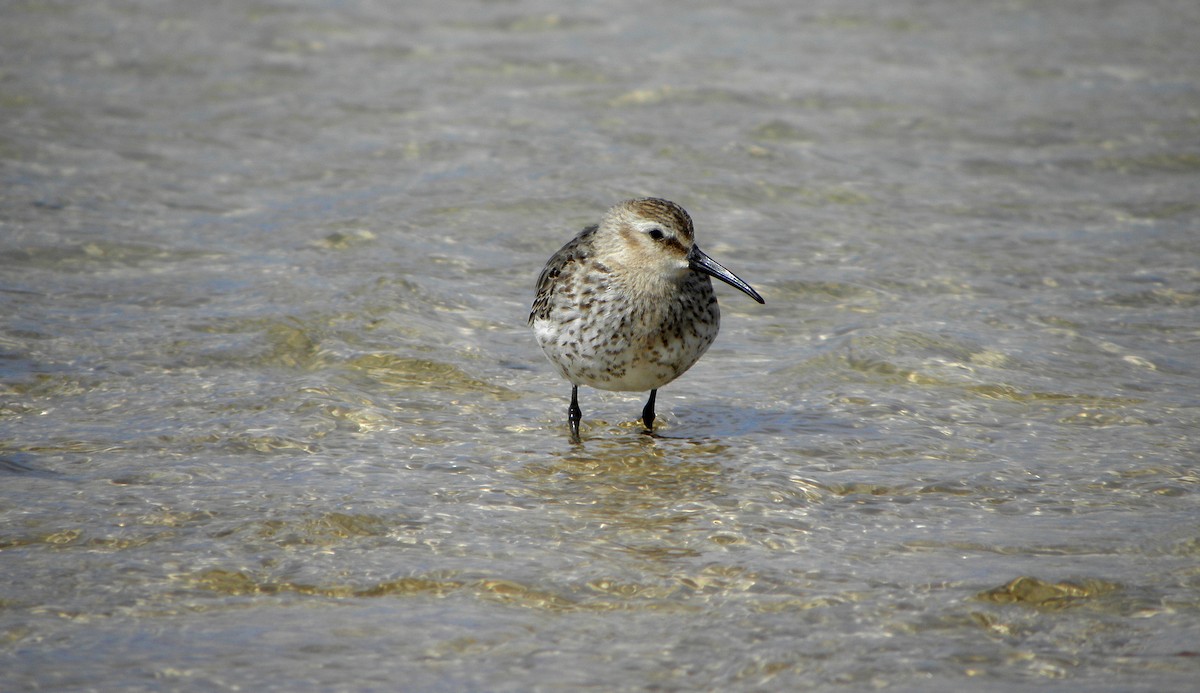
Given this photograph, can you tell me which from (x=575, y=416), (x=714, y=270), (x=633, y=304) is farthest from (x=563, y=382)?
(x=714, y=270)

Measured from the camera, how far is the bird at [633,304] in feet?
22.9

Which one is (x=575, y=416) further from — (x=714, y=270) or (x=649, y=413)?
(x=714, y=270)

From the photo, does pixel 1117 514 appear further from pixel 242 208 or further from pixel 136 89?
pixel 136 89

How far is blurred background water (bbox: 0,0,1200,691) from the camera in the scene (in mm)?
5141

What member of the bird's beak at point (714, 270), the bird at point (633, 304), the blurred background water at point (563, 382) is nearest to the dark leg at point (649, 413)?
the blurred background water at point (563, 382)

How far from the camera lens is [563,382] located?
27.1 feet

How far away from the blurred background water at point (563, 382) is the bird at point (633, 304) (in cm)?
52

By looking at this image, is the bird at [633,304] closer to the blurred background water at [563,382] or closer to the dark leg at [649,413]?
the dark leg at [649,413]

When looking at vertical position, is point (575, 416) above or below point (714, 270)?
below

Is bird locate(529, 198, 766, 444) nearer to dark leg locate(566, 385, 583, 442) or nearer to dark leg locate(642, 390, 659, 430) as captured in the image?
dark leg locate(566, 385, 583, 442)

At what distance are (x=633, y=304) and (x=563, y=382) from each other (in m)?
1.42

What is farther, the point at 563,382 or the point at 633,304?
the point at 563,382

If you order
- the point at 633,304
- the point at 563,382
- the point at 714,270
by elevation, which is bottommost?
the point at 563,382

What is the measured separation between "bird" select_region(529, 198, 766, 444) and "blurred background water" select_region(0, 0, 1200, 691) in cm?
52
